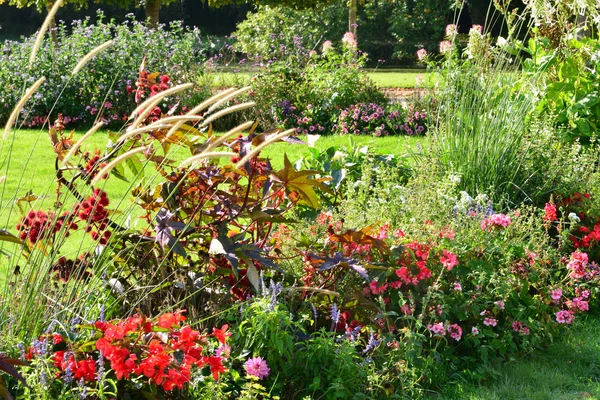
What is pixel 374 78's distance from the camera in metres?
19.7

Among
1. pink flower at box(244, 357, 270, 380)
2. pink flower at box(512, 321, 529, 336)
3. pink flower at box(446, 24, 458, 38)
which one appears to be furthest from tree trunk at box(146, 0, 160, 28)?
pink flower at box(244, 357, 270, 380)

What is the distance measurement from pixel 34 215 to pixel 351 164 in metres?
2.14

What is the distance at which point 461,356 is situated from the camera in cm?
325

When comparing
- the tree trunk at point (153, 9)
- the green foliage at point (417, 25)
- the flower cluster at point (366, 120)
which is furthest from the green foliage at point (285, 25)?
the flower cluster at point (366, 120)

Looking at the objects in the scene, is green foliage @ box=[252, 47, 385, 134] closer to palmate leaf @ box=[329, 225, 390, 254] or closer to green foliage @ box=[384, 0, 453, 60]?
palmate leaf @ box=[329, 225, 390, 254]

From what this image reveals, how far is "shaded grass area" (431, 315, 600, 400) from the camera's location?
2.98 meters

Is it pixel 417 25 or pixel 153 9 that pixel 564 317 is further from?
pixel 417 25

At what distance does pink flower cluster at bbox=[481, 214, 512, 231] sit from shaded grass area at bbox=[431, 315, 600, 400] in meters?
0.58

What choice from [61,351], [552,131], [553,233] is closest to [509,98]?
[552,131]

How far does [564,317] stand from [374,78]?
1670 centimetres

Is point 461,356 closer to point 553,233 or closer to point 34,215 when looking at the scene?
point 553,233

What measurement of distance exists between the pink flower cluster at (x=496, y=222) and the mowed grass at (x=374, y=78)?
645 centimetres

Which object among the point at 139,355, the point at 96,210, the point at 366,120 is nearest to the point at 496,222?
the point at 96,210

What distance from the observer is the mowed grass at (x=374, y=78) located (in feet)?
32.6
